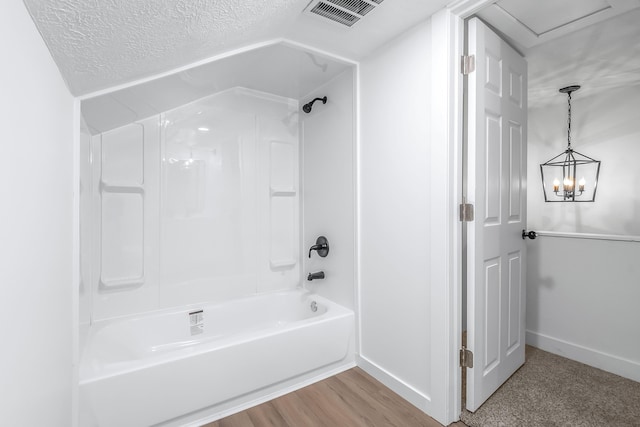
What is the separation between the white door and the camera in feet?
5.32

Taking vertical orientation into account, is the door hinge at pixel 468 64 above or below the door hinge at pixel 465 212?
above

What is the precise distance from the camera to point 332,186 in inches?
97.8

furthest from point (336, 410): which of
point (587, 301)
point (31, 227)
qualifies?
point (587, 301)

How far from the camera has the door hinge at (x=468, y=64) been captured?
1.60m

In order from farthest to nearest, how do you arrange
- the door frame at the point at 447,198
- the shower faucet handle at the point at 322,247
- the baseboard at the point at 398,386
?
the shower faucet handle at the point at 322,247, the baseboard at the point at 398,386, the door frame at the point at 447,198

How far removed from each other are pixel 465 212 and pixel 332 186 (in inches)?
44.8

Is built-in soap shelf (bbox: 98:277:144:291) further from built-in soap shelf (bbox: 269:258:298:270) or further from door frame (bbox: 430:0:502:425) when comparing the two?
door frame (bbox: 430:0:502:425)


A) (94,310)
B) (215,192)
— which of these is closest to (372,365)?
(215,192)

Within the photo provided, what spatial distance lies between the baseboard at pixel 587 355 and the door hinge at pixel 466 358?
4.30 ft

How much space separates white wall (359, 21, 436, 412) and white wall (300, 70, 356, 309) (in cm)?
14

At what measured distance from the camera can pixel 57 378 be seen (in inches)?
40.1

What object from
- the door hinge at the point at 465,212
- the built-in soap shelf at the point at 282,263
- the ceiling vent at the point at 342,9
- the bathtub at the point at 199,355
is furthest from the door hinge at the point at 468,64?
the built-in soap shelf at the point at 282,263

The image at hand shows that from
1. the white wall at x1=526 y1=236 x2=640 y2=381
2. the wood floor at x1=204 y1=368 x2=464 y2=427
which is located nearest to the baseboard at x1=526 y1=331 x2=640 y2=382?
the white wall at x1=526 y1=236 x2=640 y2=381

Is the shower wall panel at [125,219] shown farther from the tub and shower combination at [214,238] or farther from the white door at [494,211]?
the white door at [494,211]
